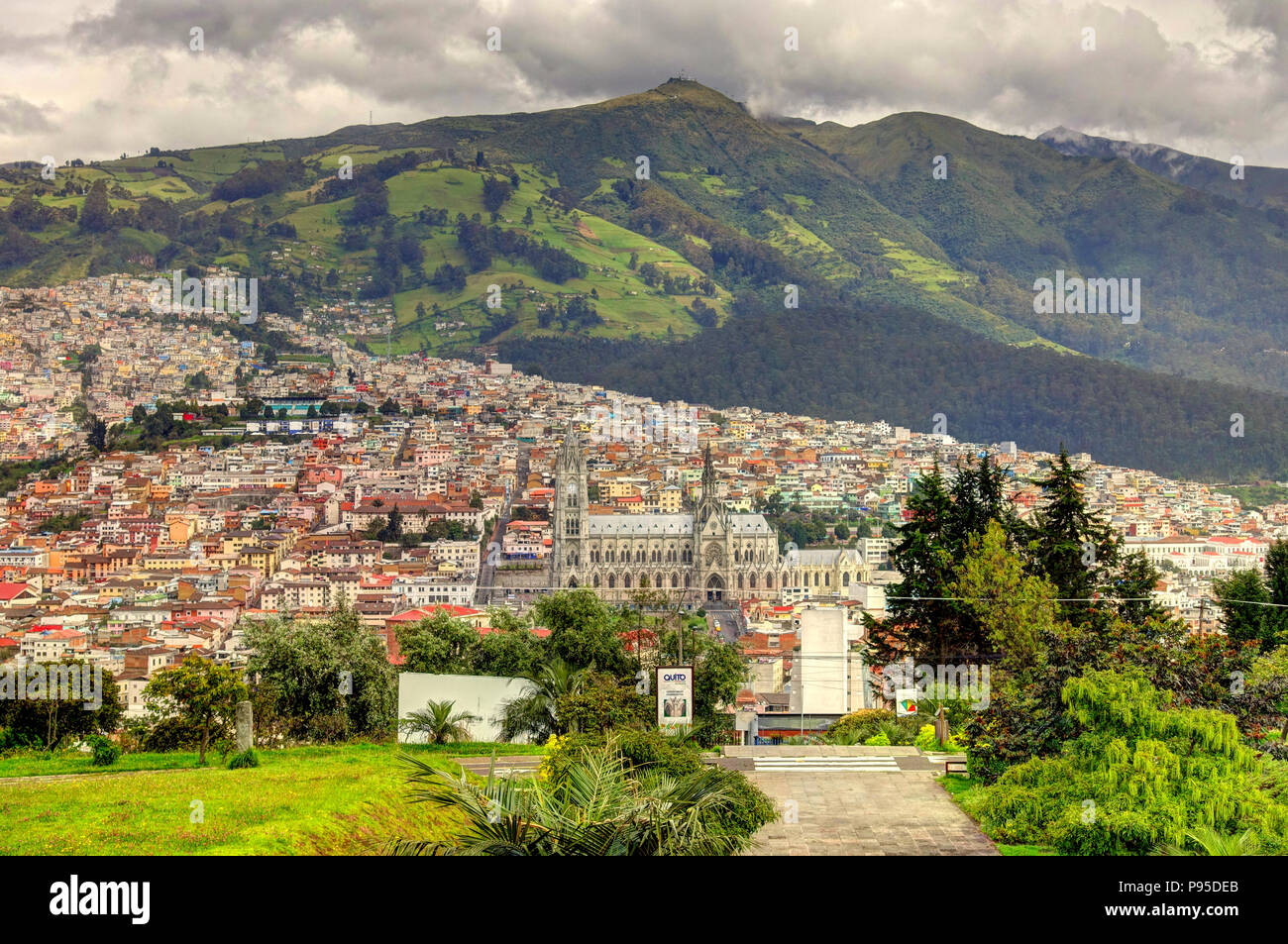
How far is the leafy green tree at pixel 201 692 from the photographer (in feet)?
35.2

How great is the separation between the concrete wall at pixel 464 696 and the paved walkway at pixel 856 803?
1.98 meters

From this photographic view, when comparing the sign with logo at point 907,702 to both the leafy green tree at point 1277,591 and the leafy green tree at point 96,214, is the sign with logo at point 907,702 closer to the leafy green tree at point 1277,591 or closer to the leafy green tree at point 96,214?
the leafy green tree at point 1277,591

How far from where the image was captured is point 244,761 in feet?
30.2

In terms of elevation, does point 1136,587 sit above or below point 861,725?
above

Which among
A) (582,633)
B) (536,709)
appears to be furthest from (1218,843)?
(582,633)

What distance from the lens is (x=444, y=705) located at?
11.2 meters

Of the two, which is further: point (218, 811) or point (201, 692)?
point (201, 692)

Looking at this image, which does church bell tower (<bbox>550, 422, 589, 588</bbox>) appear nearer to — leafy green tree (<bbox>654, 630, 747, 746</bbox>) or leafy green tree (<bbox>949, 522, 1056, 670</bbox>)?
leafy green tree (<bbox>654, 630, 747, 746</bbox>)

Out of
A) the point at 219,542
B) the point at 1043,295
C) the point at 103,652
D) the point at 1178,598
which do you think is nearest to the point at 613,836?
the point at 103,652

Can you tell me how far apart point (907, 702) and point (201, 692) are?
250 inches

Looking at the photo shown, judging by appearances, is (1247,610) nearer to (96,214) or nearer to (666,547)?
(666,547)

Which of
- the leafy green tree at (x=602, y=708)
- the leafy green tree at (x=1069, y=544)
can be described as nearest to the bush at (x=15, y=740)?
the leafy green tree at (x=602, y=708)

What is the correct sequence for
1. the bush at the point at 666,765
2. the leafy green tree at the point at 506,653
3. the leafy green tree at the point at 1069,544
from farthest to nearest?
1. the leafy green tree at the point at 1069,544
2. the leafy green tree at the point at 506,653
3. the bush at the point at 666,765

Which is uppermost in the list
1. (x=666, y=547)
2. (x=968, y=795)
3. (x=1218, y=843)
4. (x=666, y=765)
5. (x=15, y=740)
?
(x=666, y=765)
